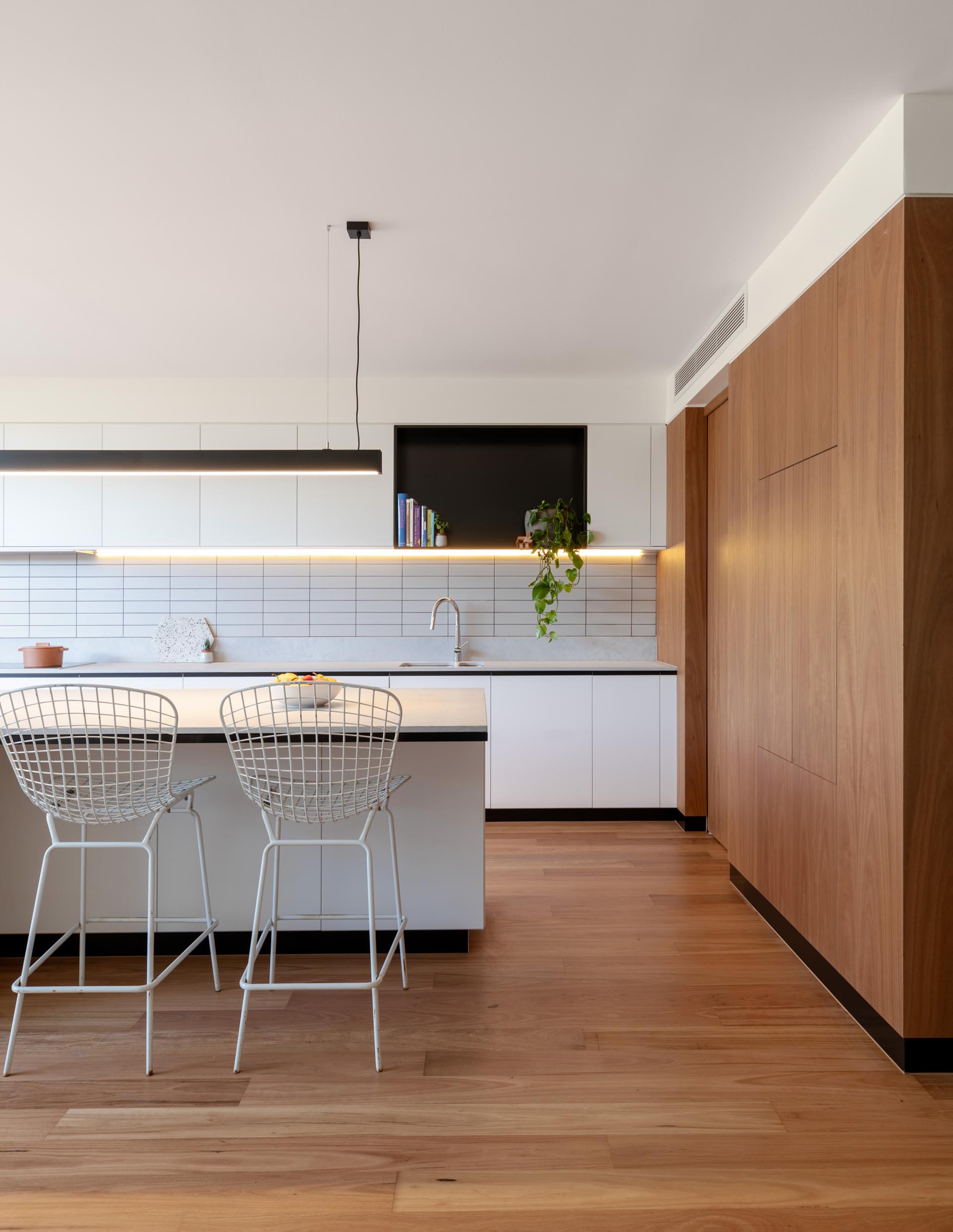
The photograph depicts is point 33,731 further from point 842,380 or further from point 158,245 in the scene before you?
point 842,380

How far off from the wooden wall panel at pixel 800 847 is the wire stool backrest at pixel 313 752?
54.0 inches

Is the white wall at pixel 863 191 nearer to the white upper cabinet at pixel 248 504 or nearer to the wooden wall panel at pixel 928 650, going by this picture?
the wooden wall panel at pixel 928 650

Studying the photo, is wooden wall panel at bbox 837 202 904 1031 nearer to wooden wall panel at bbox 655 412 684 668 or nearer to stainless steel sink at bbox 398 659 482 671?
wooden wall panel at bbox 655 412 684 668

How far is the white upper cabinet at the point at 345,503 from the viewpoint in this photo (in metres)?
4.79

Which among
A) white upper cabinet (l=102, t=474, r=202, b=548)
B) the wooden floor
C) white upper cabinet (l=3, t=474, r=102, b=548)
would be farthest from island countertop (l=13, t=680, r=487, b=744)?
white upper cabinet (l=3, t=474, r=102, b=548)

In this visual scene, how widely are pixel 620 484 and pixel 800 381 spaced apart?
2.10 metres

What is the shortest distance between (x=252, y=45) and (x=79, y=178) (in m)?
0.97

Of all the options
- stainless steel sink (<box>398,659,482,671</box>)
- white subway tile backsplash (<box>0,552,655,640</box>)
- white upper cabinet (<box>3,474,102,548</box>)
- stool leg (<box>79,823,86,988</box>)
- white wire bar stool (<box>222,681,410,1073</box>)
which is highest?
white upper cabinet (<box>3,474,102,548</box>)

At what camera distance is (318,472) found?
324cm

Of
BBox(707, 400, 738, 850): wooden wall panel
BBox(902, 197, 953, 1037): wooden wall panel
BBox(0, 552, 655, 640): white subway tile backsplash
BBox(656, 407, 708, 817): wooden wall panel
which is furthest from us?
BBox(0, 552, 655, 640): white subway tile backsplash

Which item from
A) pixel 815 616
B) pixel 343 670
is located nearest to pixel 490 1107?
pixel 815 616

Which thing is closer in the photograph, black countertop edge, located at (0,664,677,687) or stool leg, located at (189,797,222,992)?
stool leg, located at (189,797,222,992)

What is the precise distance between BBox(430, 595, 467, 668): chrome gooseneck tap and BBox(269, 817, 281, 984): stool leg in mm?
2271

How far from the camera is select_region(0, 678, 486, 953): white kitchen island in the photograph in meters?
2.80
